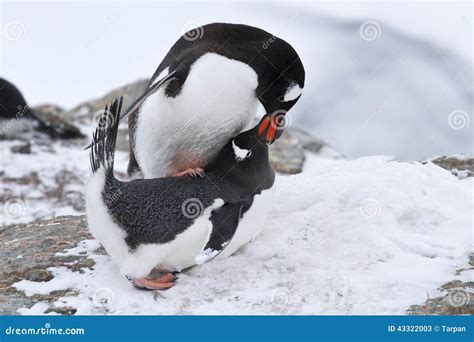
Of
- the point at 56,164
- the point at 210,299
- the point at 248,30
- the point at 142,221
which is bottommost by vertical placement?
the point at 56,164

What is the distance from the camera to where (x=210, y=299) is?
9.91ft

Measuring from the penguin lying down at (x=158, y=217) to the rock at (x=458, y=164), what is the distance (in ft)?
6.13

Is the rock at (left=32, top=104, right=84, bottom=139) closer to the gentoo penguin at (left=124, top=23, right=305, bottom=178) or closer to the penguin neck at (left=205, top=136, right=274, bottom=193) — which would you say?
the gentoo penguin at (left=124, top=23, right=305, bottom=178)

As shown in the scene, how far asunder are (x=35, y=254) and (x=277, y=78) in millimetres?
1670

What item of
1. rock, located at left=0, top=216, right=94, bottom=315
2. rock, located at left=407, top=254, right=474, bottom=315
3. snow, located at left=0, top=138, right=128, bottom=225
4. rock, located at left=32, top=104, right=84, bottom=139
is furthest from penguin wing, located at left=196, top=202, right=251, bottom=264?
rock, located at left=32, top=104, right=84, bottom=139

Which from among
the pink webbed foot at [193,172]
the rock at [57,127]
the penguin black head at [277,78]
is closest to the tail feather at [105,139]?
the pink webbed foot at [193,172]

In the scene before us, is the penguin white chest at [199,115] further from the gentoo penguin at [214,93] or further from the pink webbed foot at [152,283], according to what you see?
the pink webbed foot at [152,283]

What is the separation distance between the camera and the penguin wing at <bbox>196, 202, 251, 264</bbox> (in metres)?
3.15

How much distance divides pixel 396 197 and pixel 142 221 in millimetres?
1539

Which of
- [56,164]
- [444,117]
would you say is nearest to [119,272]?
[56,164]

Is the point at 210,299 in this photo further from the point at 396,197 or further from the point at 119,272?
the point at 396,197

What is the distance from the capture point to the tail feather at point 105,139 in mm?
3010

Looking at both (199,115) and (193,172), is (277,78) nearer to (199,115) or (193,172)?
(199,115)

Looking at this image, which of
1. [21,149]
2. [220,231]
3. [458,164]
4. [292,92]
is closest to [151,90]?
[292,92]
